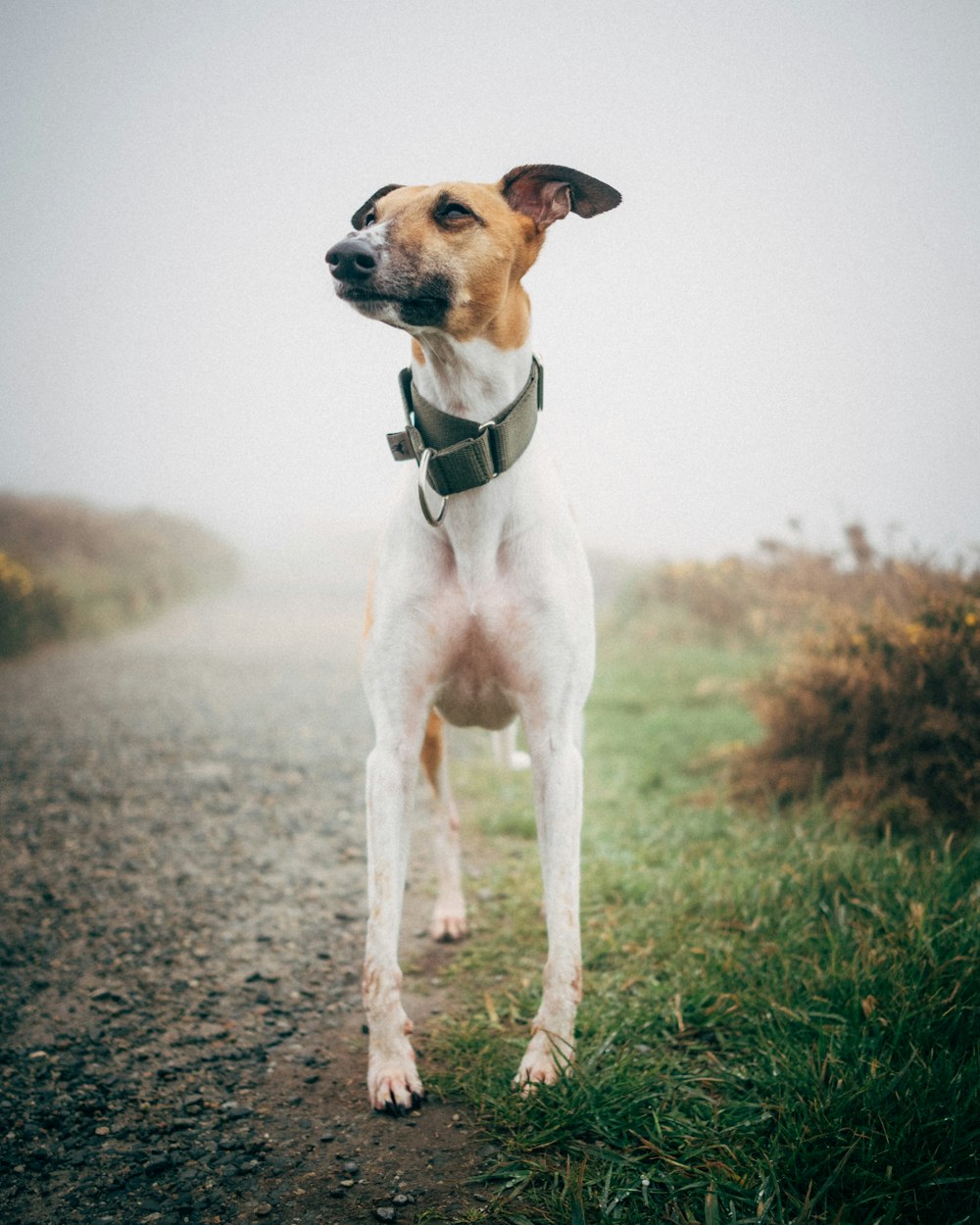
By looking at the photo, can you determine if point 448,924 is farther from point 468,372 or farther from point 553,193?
point 553,193

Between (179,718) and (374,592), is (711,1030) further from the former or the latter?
(179,718)

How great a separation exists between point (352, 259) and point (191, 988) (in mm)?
2592

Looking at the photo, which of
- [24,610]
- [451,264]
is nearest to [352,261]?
[451,264]

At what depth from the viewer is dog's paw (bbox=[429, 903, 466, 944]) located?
11.0ft

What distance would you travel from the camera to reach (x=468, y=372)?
7.93ft

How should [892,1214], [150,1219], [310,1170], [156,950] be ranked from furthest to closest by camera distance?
[156,950]
[310,1170]
[150,1219]
[892,1214]

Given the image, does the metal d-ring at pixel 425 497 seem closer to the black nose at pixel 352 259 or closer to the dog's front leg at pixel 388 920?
the black nose at pixel 352 259

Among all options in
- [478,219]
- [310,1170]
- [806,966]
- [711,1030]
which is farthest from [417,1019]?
[478,219]

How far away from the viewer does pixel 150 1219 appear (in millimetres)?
1869

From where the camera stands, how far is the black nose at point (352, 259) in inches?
84.8

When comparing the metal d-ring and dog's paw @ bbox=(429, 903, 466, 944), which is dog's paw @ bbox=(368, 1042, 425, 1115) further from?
the metal d-ring

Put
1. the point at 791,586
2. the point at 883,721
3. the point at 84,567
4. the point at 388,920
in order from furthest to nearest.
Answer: the point at 84,567, the point at 791,586, the point at 883,721, the point at 388,920

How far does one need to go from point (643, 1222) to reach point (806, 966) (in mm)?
1191

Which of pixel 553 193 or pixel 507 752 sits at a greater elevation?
pixel 553 193
